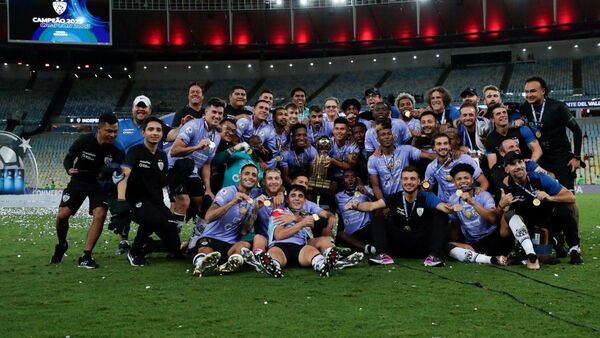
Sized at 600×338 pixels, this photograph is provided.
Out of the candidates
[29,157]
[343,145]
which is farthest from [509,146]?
[29,157]

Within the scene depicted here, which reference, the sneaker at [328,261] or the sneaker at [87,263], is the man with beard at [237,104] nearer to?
the sneaker at [87,263]

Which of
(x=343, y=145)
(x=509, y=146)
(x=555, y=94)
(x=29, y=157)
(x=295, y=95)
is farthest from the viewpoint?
(x=555, y=94)

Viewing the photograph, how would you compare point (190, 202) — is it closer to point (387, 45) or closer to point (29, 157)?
point (29, 157)

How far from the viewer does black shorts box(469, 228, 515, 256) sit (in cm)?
719

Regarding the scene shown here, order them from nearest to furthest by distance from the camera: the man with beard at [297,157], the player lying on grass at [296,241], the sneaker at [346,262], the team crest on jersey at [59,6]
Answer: the player lying on grass at [296,241] < the sneaker at [346,262] < the man with beard at [297,157] < the team crest on jersey at [59,6]

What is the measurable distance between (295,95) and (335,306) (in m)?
5.75

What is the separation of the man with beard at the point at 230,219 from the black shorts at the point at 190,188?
91 centimetres

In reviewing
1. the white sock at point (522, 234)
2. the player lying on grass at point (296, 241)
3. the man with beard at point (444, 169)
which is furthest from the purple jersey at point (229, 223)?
the white sock at point (522, 234)

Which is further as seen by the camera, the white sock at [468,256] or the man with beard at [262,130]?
the man with beard at [262,130]

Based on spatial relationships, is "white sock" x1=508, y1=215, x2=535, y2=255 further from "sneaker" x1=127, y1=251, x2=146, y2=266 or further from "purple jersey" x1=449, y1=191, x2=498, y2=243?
"sneaker" x1=127, y1=251, x2=146, y2=266

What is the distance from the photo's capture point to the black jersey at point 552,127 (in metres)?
7.65

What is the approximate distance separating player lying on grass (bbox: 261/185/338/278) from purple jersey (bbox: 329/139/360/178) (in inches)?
54.8

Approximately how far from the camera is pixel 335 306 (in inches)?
183

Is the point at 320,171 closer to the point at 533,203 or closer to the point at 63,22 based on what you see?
the point at 533,203
